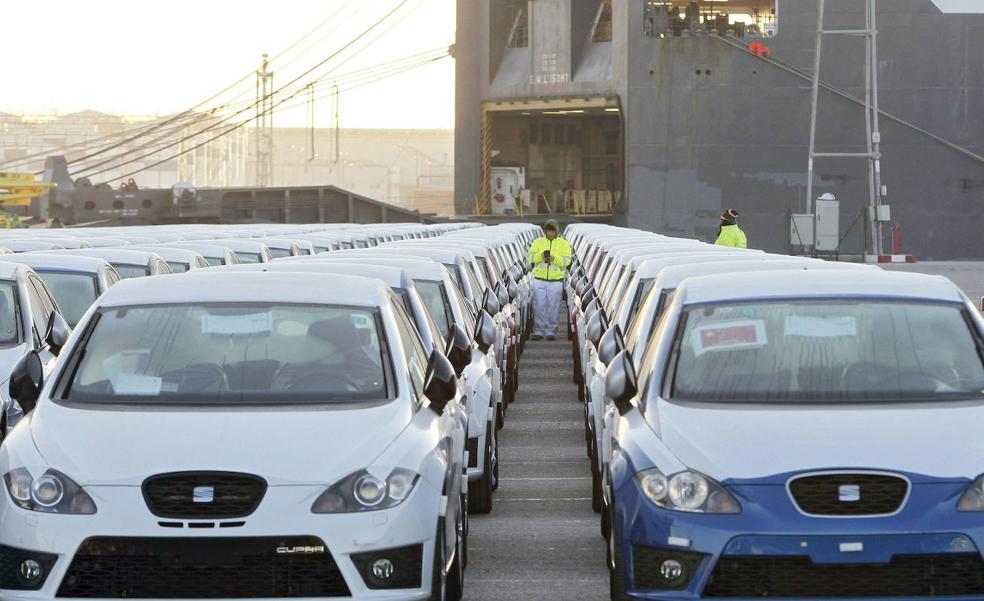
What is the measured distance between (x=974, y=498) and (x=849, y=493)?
0.45 meters

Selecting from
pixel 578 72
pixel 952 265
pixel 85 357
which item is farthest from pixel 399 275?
pixel 578 72

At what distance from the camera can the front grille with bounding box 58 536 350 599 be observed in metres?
6.06

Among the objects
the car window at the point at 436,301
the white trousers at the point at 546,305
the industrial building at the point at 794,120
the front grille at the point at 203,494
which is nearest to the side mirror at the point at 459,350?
the front grille at the point at 203,494

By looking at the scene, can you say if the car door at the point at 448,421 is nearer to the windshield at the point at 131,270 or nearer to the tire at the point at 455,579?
the tire at the point at 455,579

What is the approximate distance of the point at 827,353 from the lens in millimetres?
7391

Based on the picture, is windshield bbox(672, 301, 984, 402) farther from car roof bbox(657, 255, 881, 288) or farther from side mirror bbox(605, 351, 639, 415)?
car roof bbox(657, 255, 881, 288)

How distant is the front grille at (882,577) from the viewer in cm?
614

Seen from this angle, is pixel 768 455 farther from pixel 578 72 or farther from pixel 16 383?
pixel 578 72

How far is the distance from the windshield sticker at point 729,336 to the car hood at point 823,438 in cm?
51

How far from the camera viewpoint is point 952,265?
175 ft

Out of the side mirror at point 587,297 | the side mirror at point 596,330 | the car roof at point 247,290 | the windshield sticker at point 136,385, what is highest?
the car roof at point 247,290

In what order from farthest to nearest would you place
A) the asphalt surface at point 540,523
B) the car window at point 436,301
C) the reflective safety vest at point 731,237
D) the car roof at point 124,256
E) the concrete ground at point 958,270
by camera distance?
the concrete ground at point 958,270 < the reflective safety vest at point 731,237 < the car roof at point 124,256 < the car window at point 436,301 < the asphalt surface at point 540,523

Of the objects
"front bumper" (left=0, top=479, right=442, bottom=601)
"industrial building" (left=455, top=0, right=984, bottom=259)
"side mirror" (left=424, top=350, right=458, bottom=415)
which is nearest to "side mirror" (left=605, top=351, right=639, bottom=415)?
"side mirror" (left=424, top=350, right=458, bottom=415)

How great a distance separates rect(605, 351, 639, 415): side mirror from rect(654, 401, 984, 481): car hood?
0.31 meters
